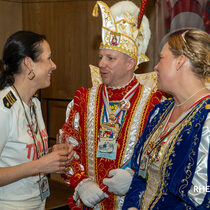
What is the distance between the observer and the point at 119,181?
6.88ft

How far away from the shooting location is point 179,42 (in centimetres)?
168

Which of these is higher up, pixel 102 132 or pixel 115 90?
pixel 115 90

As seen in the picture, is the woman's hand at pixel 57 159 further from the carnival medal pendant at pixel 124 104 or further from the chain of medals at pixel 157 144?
the carnival medal pendant at pixel 124 104

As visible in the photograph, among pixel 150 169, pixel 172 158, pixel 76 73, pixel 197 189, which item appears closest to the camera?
pixel 197 189

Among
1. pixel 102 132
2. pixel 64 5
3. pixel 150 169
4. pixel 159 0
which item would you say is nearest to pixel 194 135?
pixel 150 169

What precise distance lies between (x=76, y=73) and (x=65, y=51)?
0.43m

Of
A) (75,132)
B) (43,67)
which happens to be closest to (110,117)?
(75,132)

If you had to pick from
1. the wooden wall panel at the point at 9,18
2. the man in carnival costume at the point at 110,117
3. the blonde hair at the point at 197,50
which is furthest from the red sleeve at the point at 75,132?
the wooden wall panel at the point at 9,18

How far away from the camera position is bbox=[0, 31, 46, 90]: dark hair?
196 centimetres

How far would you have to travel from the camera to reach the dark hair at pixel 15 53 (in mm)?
1965

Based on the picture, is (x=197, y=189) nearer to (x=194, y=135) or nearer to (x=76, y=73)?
(x=194, y=135)

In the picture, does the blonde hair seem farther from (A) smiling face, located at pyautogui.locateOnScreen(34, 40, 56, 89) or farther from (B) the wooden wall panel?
(B) the wooden wall panel

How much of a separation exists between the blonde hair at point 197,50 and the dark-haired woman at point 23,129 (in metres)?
0.75

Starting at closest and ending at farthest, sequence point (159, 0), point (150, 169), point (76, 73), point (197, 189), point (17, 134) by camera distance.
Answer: point (197, 189)
point (150, 169)
point (17, 134)
point (159, 0)
point (76, 73)
